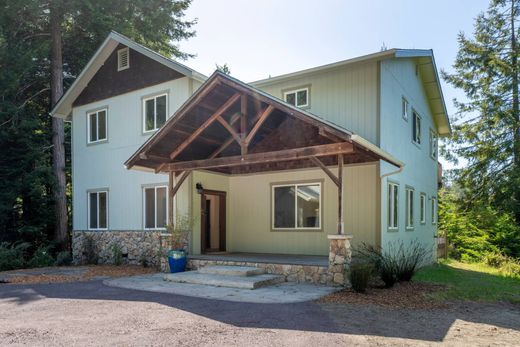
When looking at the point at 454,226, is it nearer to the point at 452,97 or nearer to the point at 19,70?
the point at 452,97

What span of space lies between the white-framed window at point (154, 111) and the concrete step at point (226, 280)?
5247mm

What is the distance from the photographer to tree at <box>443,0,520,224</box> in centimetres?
1983

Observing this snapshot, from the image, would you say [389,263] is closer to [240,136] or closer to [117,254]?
[240,136]

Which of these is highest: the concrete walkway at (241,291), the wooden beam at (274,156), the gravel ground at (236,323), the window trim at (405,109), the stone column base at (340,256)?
the window trim at (405,109)

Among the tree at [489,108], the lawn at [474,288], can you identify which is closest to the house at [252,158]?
the lawn at [474,288]

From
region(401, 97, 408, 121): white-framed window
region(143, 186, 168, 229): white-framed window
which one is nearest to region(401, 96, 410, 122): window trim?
region(401, 97, 408, 121): white-framed window

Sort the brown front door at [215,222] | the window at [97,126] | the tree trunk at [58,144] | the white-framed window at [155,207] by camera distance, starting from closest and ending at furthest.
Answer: the white-framed window at [155,207] < the brown front door at [215,222] < the window at [97,126] < the tree trunk at [58,144]

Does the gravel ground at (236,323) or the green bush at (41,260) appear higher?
the gravel ground at (236,323)

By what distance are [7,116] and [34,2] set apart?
15.0 feet

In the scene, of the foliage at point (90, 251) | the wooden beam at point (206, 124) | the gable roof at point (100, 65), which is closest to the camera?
Result: the wooden beam at point (206, 124)

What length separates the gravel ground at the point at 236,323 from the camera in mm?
4891

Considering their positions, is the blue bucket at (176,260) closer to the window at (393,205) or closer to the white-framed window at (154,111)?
the white-framed window at (154,111)

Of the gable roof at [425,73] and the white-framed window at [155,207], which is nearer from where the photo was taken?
the gable roof at [425,73]

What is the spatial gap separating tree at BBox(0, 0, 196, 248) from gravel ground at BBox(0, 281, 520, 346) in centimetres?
1034
